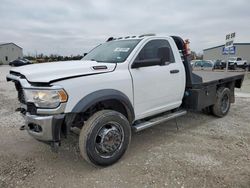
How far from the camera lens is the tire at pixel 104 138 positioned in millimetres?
3166

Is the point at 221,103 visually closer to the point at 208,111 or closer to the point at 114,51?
the point at 208,111

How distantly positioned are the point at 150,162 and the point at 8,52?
8203 centimetres

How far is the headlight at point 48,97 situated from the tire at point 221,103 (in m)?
4.26

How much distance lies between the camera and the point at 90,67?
332cm

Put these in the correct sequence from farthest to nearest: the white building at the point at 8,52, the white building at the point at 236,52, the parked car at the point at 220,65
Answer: the white building at the point at 8,52 < the white building at the point at 236,52 < the parked car at the point at 220,65

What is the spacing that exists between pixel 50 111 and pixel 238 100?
24.8 ft

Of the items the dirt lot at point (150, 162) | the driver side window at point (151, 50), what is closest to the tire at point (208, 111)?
the dirt lot at point (150, 162)

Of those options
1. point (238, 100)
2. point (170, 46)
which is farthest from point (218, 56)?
point (170, 46)

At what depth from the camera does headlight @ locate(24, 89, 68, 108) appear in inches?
114

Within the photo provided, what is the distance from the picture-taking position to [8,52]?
7462 centimetres

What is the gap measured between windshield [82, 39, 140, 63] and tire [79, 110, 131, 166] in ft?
3.28

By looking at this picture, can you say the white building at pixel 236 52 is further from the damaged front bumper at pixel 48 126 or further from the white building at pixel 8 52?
the white building at pixel 8 52

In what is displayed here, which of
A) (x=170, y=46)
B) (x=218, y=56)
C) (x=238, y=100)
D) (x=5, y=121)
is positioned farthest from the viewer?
(x=218, y=56)

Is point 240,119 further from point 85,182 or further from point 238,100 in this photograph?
point 85,182
